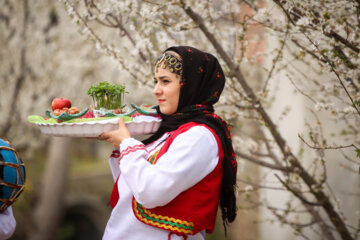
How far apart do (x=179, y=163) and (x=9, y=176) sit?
940mm

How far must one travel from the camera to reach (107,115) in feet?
5.72

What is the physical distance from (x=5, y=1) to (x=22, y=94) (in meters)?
2.18

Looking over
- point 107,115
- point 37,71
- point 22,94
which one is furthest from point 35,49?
point 107,115

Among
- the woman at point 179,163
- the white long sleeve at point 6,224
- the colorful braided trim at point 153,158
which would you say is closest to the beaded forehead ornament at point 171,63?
the woman at point 179,163

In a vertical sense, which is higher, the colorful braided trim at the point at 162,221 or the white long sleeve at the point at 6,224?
the colorful braided trim at the point at 162,221

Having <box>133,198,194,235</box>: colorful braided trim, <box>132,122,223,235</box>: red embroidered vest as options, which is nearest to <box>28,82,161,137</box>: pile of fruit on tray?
<box>132,122,223,235</box>: red embroidered vest

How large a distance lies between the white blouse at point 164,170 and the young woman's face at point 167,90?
0.79 feet

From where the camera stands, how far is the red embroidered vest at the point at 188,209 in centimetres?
153

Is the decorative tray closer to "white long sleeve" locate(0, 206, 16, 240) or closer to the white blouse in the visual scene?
the white blouse

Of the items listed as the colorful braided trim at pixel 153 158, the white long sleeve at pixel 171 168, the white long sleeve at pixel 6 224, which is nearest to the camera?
the white long sleeve at pixel 171 168

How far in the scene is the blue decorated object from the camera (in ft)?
5.49

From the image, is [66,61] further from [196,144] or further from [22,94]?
[196,144]

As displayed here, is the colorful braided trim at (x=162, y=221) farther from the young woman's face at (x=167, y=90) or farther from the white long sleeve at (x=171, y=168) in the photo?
the young woman's face at (x=167, y=90)

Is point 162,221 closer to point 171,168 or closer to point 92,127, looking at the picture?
point 171,168
